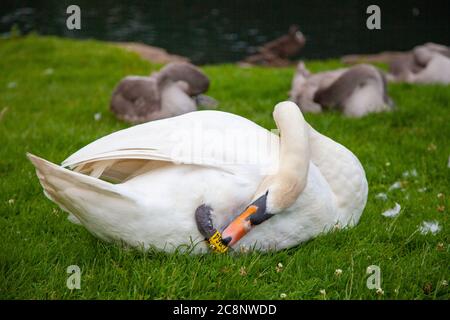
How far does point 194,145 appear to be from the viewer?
355 cm

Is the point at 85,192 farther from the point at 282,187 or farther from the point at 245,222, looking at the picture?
the point at 282,187

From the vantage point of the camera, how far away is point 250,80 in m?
10.1

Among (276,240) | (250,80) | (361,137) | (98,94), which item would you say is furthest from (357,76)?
(276,240)

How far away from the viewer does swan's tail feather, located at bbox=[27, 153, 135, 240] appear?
3205mm

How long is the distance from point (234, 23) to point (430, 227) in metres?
18.1

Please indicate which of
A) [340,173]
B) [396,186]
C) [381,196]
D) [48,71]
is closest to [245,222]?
[340,173]

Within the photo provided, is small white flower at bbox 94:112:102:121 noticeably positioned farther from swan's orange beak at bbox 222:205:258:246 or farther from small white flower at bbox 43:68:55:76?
swan's orange beak at bbox 222:205:258:246

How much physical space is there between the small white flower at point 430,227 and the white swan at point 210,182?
745 mm

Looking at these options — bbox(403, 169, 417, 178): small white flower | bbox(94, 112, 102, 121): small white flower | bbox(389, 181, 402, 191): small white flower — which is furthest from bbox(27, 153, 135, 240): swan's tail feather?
bbox(94, 112, 102, 121): small white flower

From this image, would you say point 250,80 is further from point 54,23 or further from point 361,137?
point 54,23

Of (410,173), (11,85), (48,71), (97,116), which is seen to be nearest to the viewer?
(410,173)

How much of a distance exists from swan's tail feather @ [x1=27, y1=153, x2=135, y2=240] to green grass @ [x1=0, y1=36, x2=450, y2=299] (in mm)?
383

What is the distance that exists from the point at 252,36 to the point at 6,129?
1369cm

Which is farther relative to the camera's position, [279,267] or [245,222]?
[279,267]
